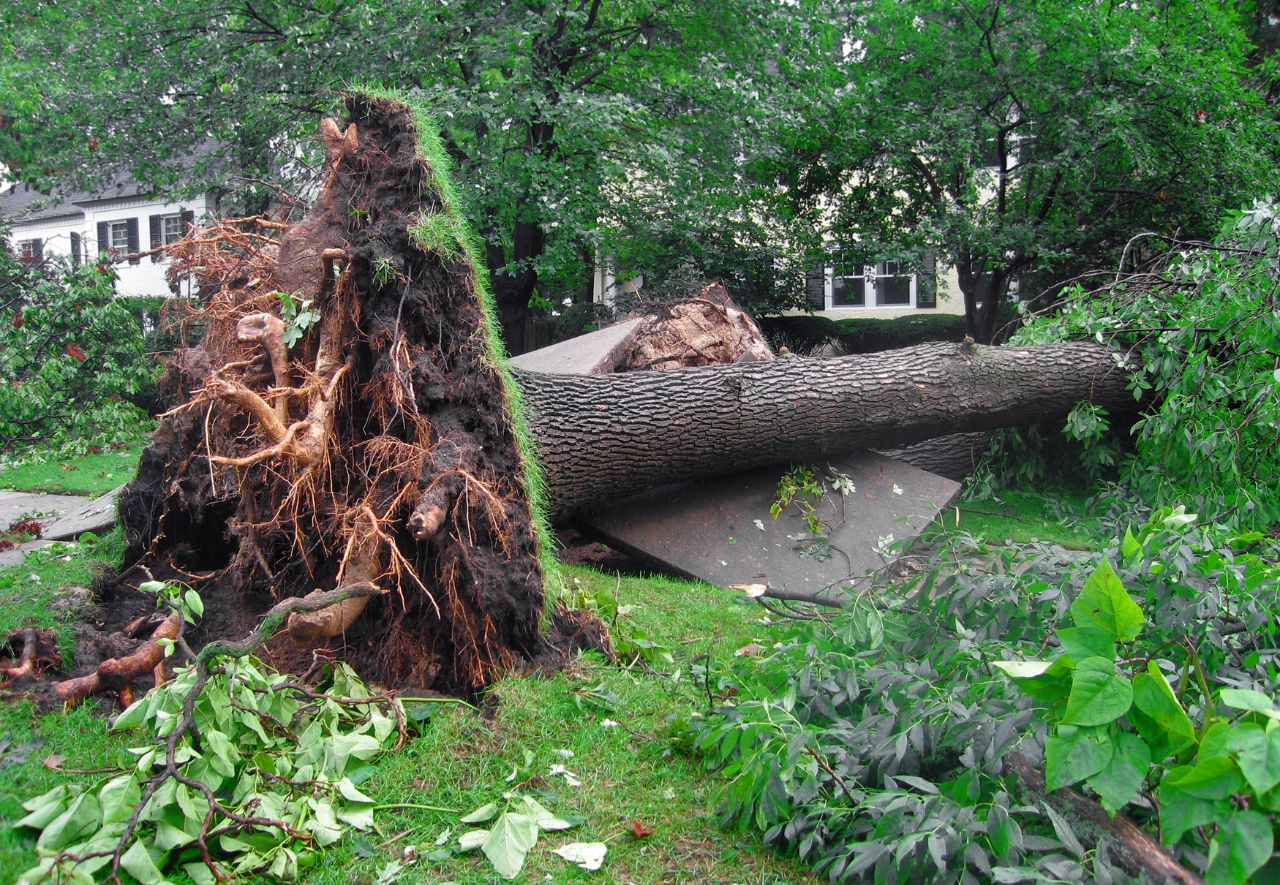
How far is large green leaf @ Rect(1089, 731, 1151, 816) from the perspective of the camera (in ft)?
5.92

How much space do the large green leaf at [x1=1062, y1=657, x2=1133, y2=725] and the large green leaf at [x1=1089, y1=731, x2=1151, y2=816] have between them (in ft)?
0.21

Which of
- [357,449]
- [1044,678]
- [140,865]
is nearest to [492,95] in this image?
[357,449]

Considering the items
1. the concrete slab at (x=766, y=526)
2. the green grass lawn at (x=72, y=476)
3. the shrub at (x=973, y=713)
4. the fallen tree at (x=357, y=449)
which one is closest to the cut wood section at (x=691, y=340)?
the concrete slab at (x=766, y=526)

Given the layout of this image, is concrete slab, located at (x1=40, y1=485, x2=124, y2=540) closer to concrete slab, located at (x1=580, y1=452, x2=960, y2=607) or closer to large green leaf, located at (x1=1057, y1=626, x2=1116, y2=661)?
concrete slab, located at (x1=580, y1=452, x2=960, y2=607)

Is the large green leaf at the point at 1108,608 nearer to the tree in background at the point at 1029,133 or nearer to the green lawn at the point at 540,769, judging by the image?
the green lawn at the point at 540,769

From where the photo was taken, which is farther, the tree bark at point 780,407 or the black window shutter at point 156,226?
the black window shutter at point 156,226

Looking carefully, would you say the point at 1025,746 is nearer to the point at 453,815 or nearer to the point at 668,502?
the point at 453,815

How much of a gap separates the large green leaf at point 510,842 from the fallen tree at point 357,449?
36.2 inches

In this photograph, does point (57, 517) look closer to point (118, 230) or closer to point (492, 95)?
point (492, 95)

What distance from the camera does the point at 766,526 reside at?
21.0 feet

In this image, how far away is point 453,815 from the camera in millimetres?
2793

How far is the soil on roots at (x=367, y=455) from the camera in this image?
3.46m

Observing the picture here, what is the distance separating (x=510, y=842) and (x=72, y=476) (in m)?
9.88

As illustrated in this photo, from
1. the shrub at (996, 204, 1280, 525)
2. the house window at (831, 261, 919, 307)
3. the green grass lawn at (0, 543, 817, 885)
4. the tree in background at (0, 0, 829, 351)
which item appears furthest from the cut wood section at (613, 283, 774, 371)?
the house window at (831, 261, 919, 307)
